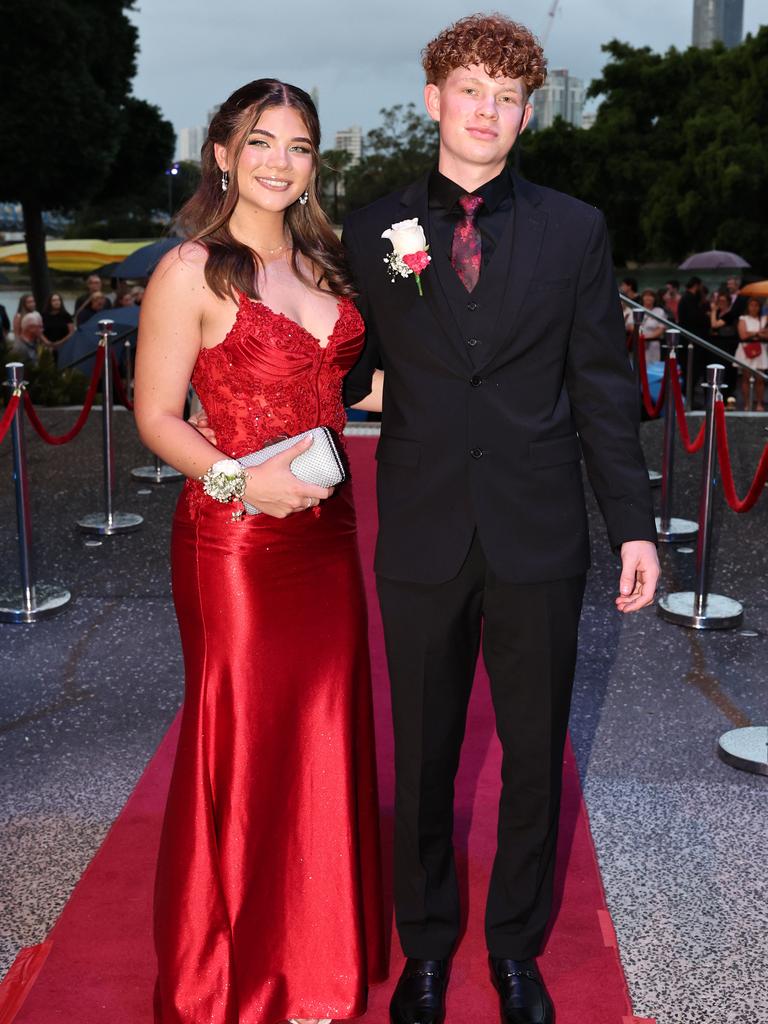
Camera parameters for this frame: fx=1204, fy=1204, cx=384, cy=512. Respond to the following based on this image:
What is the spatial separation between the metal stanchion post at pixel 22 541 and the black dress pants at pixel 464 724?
370 centimetres

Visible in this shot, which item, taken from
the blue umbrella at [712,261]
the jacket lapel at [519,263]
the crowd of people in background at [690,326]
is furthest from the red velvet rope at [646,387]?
the blue umbrella at [712,261]

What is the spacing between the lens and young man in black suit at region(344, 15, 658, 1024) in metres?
2.60

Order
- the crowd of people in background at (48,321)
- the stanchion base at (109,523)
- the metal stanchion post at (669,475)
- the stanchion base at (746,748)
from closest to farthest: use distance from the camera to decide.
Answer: the stanchion base at (746,748) → the metal stanchion post at (669,475) → the stanchion base at (109,523) → the crowd of people in background at (48,321)

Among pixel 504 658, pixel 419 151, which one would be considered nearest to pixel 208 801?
pixel 504 658

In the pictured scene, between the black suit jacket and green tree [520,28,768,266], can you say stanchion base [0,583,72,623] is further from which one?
green tree [520,28,768,266]

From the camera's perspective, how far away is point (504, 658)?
2.75 m

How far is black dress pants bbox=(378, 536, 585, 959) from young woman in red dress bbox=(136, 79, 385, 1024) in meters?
0.14

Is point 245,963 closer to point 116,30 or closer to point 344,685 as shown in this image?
point 344,685

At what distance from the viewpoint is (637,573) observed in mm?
2734

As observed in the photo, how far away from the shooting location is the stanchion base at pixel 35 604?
6.07m

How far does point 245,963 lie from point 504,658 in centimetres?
93

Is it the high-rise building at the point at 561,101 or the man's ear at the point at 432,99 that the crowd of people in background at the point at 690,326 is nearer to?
the man's ear at the point at 432,99

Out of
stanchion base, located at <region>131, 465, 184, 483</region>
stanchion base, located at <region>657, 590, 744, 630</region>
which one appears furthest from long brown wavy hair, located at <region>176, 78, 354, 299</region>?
stanchion base, located at <region>131, 465, 184, 483</region>

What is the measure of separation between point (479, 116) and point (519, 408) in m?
0.63
